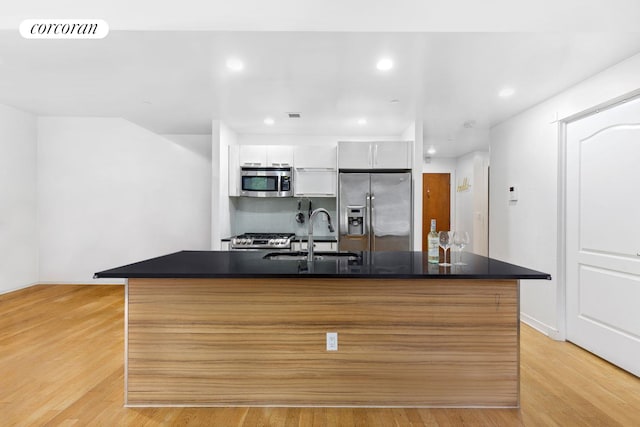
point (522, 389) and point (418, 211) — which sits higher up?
point (418, 211)

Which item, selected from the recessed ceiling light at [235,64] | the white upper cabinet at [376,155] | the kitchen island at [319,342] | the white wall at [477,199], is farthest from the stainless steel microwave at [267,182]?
the white wall at [477,199]

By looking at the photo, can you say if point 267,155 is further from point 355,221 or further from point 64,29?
point 64,29

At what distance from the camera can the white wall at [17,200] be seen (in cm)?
510

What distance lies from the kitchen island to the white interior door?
4.34ft

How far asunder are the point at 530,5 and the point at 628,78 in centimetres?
101

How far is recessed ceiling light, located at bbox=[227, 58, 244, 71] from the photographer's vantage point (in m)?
3.05

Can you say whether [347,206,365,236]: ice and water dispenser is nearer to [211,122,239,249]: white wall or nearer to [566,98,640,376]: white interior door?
[211,122,239,249]: white wall

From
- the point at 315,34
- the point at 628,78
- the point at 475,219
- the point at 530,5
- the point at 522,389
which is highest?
the point at 530,5

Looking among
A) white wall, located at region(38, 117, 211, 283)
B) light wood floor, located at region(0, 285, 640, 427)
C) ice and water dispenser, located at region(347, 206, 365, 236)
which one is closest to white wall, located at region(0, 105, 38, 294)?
white wall, located at region(38, 117, 211, 283)

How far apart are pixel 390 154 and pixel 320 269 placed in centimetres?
307

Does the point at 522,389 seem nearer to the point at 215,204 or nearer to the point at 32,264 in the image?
the point at 215,204

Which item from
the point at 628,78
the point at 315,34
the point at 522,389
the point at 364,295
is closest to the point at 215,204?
the point at 315,34

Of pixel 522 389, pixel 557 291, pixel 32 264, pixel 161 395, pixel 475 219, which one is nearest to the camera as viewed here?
pixel 161 395

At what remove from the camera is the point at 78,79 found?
142 inches
